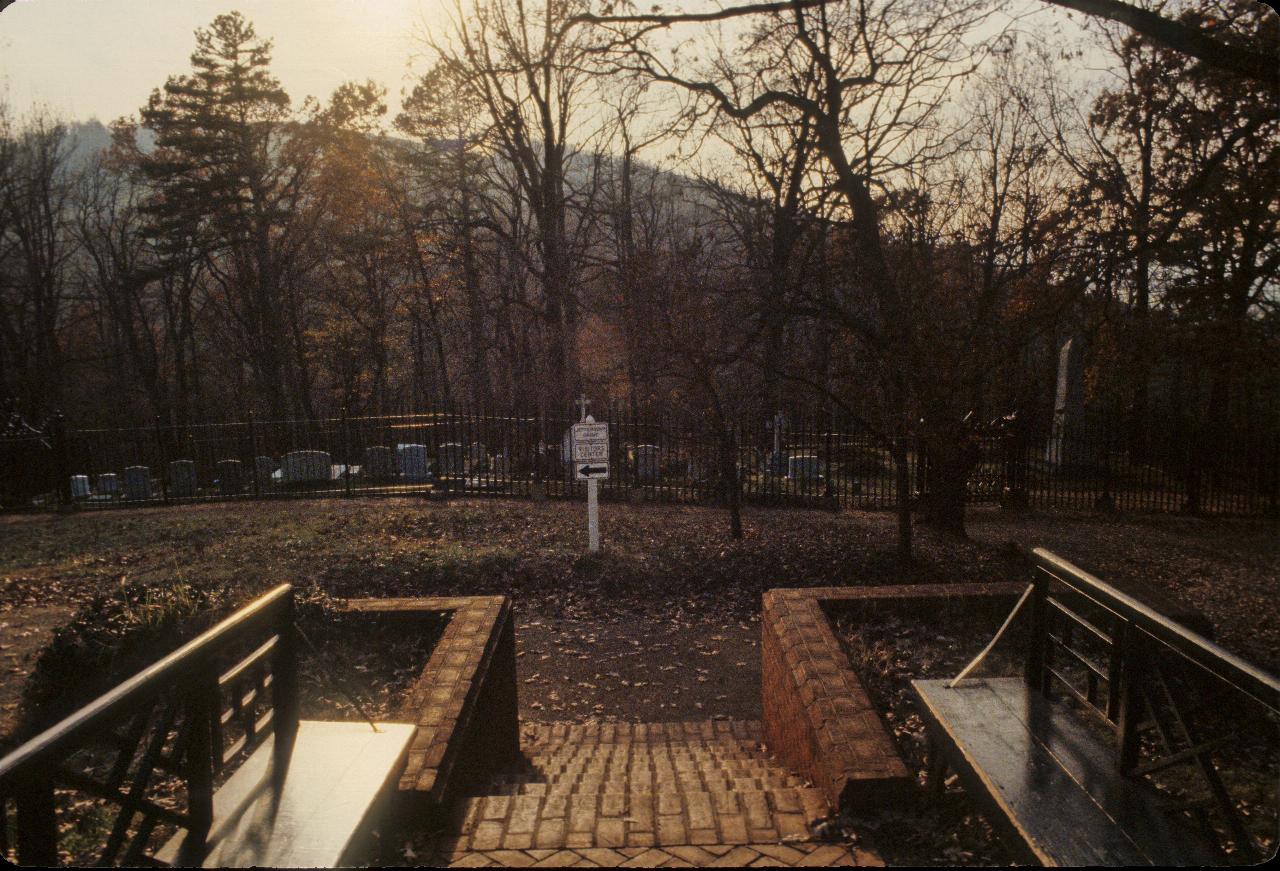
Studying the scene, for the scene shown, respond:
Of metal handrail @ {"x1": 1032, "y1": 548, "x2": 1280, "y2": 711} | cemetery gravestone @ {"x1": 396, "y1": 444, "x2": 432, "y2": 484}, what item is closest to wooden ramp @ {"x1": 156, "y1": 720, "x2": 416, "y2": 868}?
metal handrail @ {"x1": 1032, "y1": 548, "x2": 1280, "y2": 711}

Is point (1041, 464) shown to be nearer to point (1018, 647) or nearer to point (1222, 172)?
point (1222, 172)

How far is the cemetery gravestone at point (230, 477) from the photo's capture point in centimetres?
1678

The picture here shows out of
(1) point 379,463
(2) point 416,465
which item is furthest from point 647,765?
(1) point 379,463

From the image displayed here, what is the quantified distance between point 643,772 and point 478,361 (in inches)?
1090

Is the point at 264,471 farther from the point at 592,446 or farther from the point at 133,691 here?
the point at 133,691

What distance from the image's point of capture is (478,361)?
31141 mm

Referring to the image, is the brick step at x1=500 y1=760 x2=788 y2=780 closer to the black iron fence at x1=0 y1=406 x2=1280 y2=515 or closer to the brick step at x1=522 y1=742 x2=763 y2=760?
the brick step at x1=522 y1=742 x2=763 y2=760

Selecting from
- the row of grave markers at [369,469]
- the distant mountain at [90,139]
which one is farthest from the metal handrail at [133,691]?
the distant mountain at [90,139]

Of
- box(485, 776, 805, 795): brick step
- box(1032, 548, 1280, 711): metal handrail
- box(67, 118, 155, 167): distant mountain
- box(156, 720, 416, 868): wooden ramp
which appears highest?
box(67, 118, 155, 167): distant mountain

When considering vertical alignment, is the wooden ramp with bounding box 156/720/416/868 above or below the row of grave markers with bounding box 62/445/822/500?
below

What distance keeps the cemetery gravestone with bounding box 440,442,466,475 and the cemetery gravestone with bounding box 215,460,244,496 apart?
4219mm

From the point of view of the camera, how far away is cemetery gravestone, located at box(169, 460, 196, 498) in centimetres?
1773

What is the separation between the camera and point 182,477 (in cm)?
1817

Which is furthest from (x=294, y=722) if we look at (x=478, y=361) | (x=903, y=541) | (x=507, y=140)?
(x=478, y=361)
